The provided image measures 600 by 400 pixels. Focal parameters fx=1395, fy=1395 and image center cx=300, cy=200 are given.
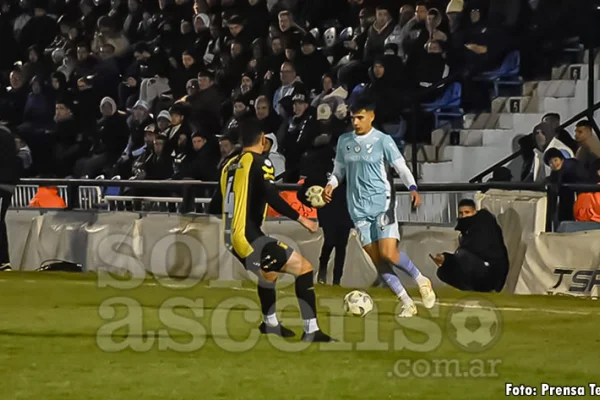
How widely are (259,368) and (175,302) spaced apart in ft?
17.3

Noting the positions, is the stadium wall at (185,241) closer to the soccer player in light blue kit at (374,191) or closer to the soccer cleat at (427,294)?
the soccer player in light blue kit at (374,191)

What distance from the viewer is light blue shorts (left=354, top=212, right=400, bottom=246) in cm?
1388

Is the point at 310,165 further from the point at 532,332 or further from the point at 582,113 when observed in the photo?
the point at 532,332

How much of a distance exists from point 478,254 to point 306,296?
16.1 feet

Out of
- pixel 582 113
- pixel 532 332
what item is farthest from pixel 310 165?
pixel 532 332

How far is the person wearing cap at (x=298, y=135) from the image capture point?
1853 cm

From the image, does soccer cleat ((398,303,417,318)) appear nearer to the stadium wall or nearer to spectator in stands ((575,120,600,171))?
the stadium wall

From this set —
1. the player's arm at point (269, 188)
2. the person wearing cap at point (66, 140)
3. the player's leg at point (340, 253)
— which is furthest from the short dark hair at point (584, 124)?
the person wearing cap at point (66, 140)

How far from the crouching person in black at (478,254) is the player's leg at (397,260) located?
93.3 inches

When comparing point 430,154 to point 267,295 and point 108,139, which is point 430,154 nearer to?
point 108,139

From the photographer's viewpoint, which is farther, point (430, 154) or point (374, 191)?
point (430, 154)

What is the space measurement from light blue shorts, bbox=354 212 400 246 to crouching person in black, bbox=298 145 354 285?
3.01 metres

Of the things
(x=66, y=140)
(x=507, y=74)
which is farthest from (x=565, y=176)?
(x=66, y=140)

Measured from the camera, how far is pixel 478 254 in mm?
16109
